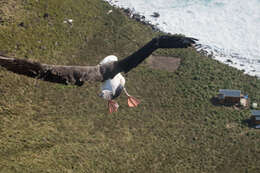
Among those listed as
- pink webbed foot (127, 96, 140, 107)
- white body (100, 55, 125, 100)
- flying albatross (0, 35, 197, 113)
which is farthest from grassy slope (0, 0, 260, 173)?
flying albatross (0, 35, 197, 113)

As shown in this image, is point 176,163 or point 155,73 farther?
point 155,73

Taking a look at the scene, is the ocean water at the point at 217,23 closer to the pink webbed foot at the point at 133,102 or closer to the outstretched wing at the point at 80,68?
the pink webbed foot at the point at 133,102

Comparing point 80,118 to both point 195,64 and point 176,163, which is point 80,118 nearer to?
point 176,163

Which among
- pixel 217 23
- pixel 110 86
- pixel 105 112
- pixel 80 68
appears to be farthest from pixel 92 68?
pixel 217 23

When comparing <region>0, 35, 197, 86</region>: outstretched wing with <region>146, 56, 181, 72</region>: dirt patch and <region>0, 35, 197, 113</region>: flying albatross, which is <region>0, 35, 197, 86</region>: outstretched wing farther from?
<region>146, 56, 181, 72</region>: dirt patch

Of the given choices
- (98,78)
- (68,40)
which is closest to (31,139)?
(98,78)
